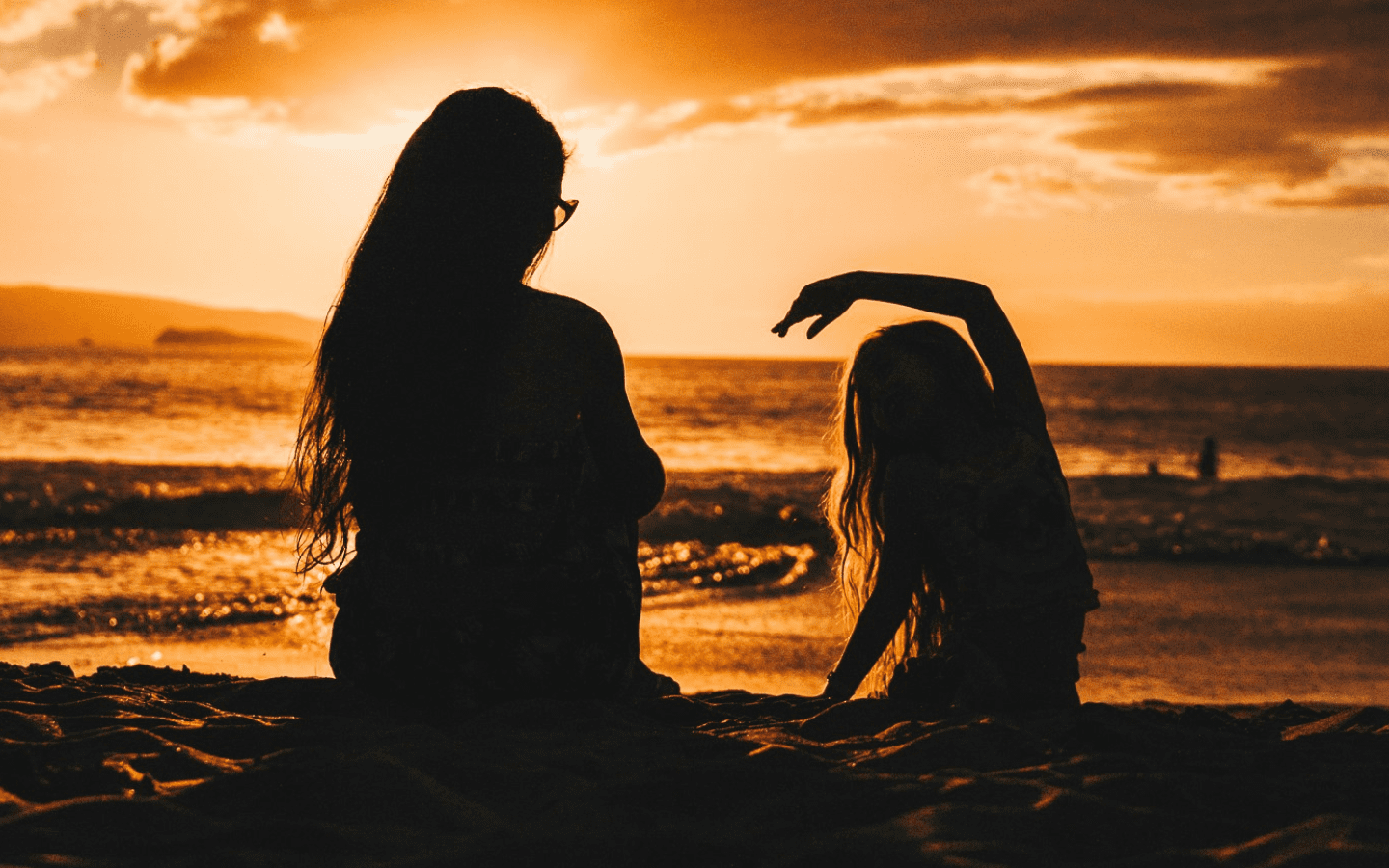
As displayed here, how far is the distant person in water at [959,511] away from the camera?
316 centimetres

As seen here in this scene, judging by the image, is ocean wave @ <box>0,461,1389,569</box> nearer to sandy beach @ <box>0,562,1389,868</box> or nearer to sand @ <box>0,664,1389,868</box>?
sandy beach @ <box>0,562,1389,868</box>

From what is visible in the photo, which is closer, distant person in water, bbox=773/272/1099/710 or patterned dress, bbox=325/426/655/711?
patterned dress, bbox=325/426/655/711

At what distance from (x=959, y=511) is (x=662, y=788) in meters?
1.22

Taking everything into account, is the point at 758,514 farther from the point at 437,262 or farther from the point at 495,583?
the point at 437,262

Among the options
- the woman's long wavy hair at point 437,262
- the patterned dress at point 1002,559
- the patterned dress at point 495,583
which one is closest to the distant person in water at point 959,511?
the patterned dress at point 1002,559

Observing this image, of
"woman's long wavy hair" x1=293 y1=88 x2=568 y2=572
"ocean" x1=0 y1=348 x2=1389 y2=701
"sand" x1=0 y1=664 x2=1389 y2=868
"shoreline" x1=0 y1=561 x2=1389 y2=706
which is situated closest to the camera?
"sand" x1=0 y1=664 x2=1389 y2=868

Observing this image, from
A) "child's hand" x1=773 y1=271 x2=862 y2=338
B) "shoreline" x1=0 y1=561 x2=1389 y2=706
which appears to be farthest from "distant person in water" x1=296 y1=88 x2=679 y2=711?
"shoreline" x1=0 y1=561 x2=1389 y2=706

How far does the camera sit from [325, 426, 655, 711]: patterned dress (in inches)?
118

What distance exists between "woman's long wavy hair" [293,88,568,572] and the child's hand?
0.81 meters

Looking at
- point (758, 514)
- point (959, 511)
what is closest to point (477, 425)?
point (959, 511)

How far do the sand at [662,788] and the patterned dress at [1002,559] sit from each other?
18cm

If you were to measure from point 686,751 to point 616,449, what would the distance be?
32.4 inches

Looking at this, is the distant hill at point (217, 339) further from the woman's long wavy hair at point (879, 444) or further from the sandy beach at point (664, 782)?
the sandy beach at point (664, 782)

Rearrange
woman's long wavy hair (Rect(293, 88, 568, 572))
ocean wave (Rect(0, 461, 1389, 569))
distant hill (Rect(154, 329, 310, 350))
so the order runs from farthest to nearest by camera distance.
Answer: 1. distant hill (Rect(154, 329, 310, 350))
2. ocean wave (Rect(0, 461, 1389, 569))
3. woman's long wavy hair (Rect(293, 88, 568, 572))
